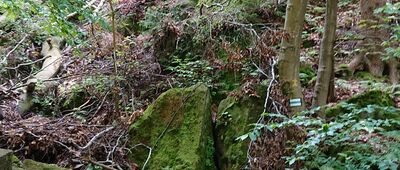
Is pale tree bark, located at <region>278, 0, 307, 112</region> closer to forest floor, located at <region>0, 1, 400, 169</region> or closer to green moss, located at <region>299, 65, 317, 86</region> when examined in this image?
forest floor, located at <region>0, 1, 400, 169</region>

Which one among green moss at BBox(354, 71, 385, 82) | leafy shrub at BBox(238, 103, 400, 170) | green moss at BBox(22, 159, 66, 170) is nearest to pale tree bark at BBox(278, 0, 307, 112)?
leafy shrub at BBox(238, 103, 400, 170)

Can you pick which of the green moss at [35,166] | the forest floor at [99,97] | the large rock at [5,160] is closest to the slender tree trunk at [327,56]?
the forest floor at [99,97]

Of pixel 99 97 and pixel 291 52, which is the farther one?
pixel 99 97

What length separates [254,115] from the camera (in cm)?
471

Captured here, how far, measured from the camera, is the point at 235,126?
4715 mm

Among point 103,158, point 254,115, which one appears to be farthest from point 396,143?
point 103,158

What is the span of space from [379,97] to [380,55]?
6.40ft

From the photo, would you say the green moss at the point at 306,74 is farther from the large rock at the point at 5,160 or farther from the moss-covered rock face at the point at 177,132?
the large rock at the point at 5,160

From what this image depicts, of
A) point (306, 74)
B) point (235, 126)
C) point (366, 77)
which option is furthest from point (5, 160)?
point (366, 77)

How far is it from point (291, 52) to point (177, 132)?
165 centimetres

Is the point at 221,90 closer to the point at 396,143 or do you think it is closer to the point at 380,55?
the point at 380,55

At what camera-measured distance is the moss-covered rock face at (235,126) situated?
452 centimetres

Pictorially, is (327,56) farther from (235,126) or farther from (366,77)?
(366,77)

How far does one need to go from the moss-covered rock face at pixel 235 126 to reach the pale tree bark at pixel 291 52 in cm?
30
